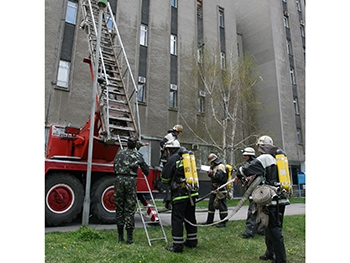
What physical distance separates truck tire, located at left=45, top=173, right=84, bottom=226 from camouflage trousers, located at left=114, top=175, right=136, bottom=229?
1979 millimetres

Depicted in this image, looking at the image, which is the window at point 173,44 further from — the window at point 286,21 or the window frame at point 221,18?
the window at point 286,21

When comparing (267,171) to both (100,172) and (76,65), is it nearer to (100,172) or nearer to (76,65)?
(100,172)

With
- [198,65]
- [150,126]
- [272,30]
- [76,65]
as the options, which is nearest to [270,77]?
[272,30]

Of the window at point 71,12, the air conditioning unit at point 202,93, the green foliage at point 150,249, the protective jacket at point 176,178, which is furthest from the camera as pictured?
the air conditioning unit at point 202,93

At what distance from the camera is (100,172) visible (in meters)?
6.86

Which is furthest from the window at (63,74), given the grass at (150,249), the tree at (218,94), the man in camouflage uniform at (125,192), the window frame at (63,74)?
the man in camouflage uniform at (125,192)

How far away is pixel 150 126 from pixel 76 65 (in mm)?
5245

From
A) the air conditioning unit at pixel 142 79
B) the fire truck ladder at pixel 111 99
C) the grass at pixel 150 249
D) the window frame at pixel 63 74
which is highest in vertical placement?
the air conditioning unit at pixel 142 79

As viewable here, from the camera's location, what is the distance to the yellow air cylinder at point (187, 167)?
451 centimetres

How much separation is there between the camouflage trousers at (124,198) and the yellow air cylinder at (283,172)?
8.32 ft

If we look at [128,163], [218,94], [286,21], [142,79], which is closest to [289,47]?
[286,21]

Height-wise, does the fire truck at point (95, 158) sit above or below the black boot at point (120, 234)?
above

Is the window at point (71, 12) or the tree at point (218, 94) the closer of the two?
the window at point (71, 12)

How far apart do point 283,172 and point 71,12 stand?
14610 mm
